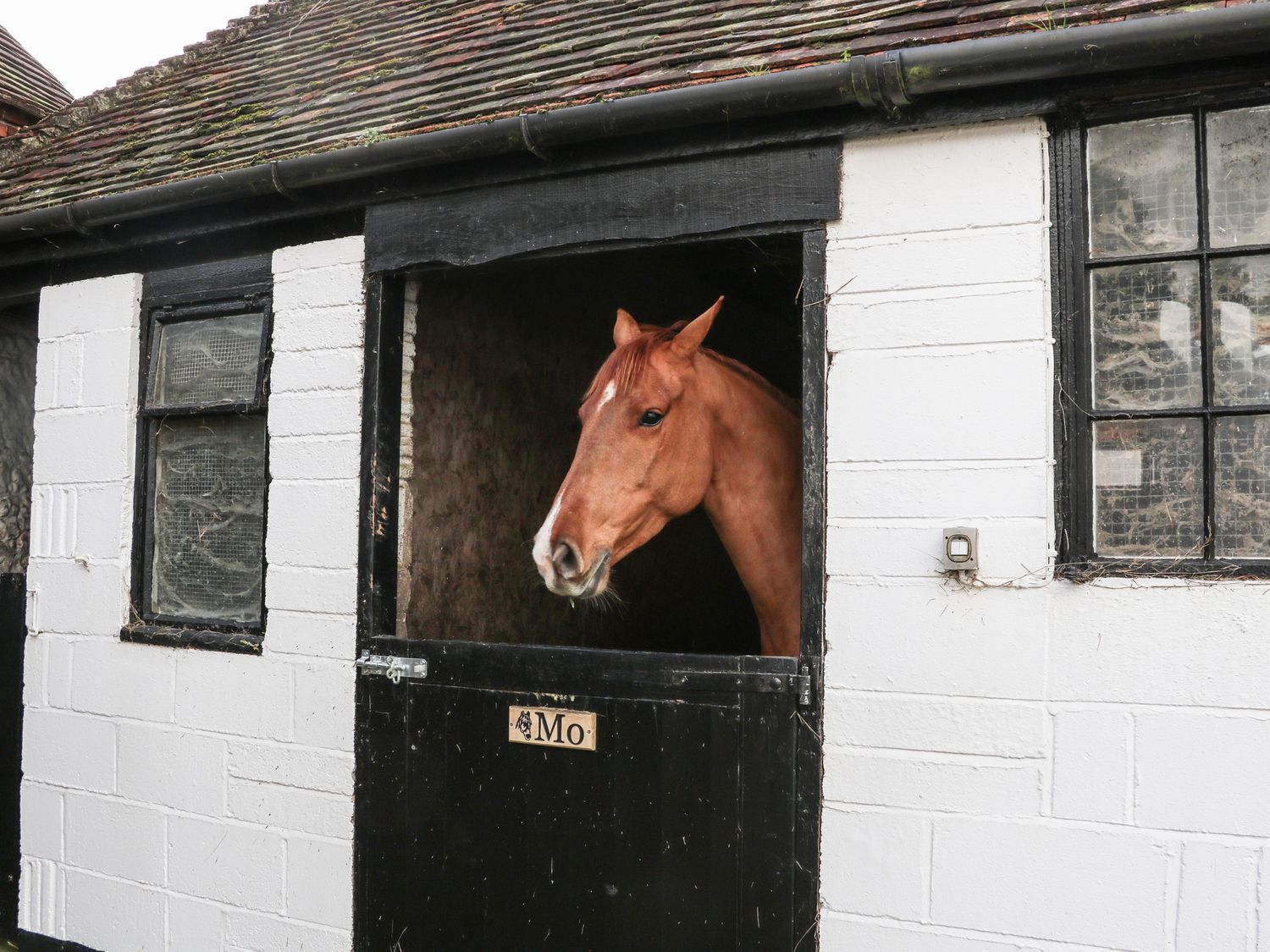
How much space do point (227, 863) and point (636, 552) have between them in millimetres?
2412

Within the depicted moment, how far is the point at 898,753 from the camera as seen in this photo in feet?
9.84

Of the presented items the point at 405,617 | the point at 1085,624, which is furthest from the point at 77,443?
the point at 1085,624

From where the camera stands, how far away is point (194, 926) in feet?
14.1

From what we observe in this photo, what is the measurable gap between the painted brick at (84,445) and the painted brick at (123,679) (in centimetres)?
79

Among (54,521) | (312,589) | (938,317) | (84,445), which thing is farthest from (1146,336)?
(54,521)

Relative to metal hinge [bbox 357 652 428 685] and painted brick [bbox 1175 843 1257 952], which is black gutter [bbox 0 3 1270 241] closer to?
metal hinge [bbox 357 652 428 685]

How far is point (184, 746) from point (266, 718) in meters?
0.52

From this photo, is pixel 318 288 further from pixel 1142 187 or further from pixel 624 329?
pixel 1142 187

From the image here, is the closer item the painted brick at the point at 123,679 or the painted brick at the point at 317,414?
the painted brick at the point at 317,414

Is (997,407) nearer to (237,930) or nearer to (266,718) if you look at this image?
(266,718)

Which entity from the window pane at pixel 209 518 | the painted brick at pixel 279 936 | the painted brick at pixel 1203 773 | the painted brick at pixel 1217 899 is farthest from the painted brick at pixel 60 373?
the painted brick at pixel 1217 899

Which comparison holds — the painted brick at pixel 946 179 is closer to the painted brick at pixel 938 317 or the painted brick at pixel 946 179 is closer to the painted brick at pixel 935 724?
the painted brick at pixel 938 317

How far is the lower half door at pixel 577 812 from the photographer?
318 cm

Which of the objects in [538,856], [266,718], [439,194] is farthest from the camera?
[266,718]
